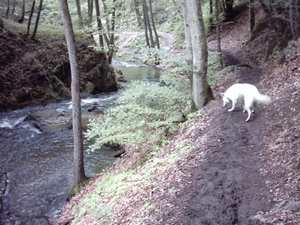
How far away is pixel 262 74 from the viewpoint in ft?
42.6

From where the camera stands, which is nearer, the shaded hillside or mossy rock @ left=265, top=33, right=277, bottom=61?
mossy rock @ left=265, top=33, right=277, bottom=61

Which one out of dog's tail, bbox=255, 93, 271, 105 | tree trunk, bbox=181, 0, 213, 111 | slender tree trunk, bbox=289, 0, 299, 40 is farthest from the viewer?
slender tree trunk, bbox=289, 0, 299, 40

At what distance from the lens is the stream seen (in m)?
9.32

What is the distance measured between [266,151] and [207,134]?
1.87 metres

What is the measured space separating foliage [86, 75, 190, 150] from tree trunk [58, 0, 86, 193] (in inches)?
17.6

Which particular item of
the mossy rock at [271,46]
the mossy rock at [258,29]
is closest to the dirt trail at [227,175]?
the mossy rock at [271,46]

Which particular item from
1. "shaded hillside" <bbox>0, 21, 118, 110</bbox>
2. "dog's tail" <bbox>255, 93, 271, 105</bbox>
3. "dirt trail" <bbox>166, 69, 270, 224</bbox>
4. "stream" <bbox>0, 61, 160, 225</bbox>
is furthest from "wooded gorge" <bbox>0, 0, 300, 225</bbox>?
"shaded hillside" <bbox>0, 21, 118, 110</bbox>

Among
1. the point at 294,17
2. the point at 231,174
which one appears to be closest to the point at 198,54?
the point at 231,174

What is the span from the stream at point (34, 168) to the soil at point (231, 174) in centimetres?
120

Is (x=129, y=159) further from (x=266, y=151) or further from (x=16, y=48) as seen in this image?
(x=16, y=48)

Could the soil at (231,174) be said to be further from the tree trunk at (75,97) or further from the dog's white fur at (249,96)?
the tree trunk at (75,97)

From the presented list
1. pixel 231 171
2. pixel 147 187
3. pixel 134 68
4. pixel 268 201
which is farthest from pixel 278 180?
pixel 134 68

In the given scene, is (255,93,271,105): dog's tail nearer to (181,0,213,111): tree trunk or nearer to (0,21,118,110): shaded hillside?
(181,0,213,111): tree trunk

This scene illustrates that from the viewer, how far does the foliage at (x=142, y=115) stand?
932 centimetres
